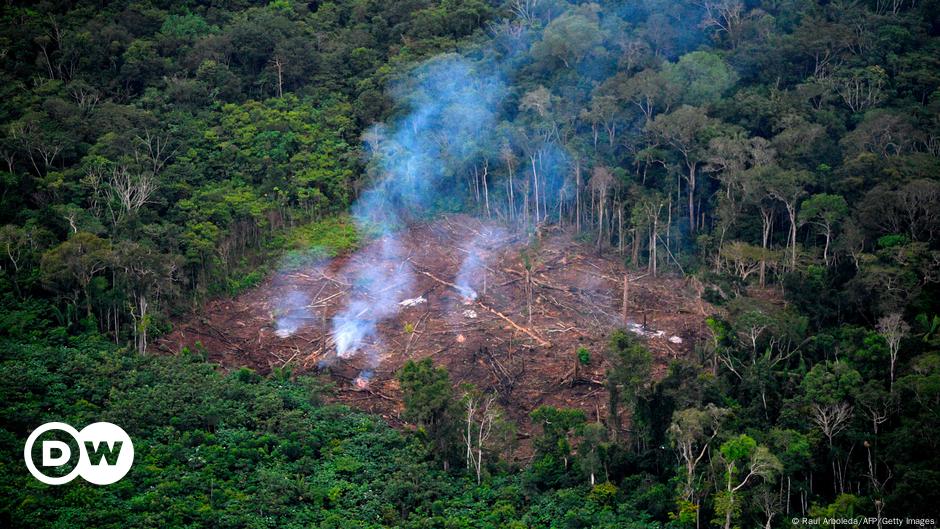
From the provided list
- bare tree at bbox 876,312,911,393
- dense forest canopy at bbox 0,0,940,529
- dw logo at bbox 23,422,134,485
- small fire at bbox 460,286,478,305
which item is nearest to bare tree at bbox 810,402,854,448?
dense forest canopy at bbox 0,0,940,529

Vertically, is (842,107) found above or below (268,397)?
above

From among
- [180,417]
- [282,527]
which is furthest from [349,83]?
[282,527]

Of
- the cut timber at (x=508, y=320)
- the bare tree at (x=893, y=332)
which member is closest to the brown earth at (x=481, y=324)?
the cut timber at (x=508, y=320)

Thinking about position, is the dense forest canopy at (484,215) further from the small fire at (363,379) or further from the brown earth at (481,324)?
the small fire at (363,379)

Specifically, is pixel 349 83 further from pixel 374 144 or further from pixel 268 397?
pixel 268 397

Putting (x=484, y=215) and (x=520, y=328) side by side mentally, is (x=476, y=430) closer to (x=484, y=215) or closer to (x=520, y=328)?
(x=520, y=328)
